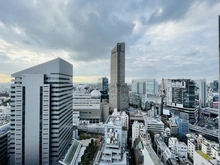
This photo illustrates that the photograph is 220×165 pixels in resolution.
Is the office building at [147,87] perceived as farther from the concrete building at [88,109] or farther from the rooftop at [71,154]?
the rooftop at [71,154]

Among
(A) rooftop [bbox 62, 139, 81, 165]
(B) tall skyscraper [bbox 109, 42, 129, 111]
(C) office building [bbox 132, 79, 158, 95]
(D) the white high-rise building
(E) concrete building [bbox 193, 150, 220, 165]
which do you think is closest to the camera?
(E) concrete building [bbox 193, 150, 220, 165]

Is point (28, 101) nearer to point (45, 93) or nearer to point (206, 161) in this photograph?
point (45, 93)

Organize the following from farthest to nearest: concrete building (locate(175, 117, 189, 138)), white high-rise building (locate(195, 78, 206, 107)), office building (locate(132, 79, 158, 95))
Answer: office building (locate(132, 79, 158, 95)) → white high-rise building (locate(195, 78, 206, 107)) → concrete building (locate(175, 117, 189, 138))

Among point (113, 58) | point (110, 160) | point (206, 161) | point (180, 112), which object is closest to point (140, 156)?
point (110, 160)

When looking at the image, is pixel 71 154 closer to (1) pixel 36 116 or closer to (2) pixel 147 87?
(1) pixel 36 116

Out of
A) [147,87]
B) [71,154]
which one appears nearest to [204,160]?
[71,154]

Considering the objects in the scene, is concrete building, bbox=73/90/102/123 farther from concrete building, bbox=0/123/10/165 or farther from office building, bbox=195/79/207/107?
office building, bbox=195/79/207/107

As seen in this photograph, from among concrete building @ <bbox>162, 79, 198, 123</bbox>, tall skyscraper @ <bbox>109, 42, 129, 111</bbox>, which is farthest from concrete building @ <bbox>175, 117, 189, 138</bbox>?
tall skyscraper @ <bbox>109, 42, 129, 111</bbox>
